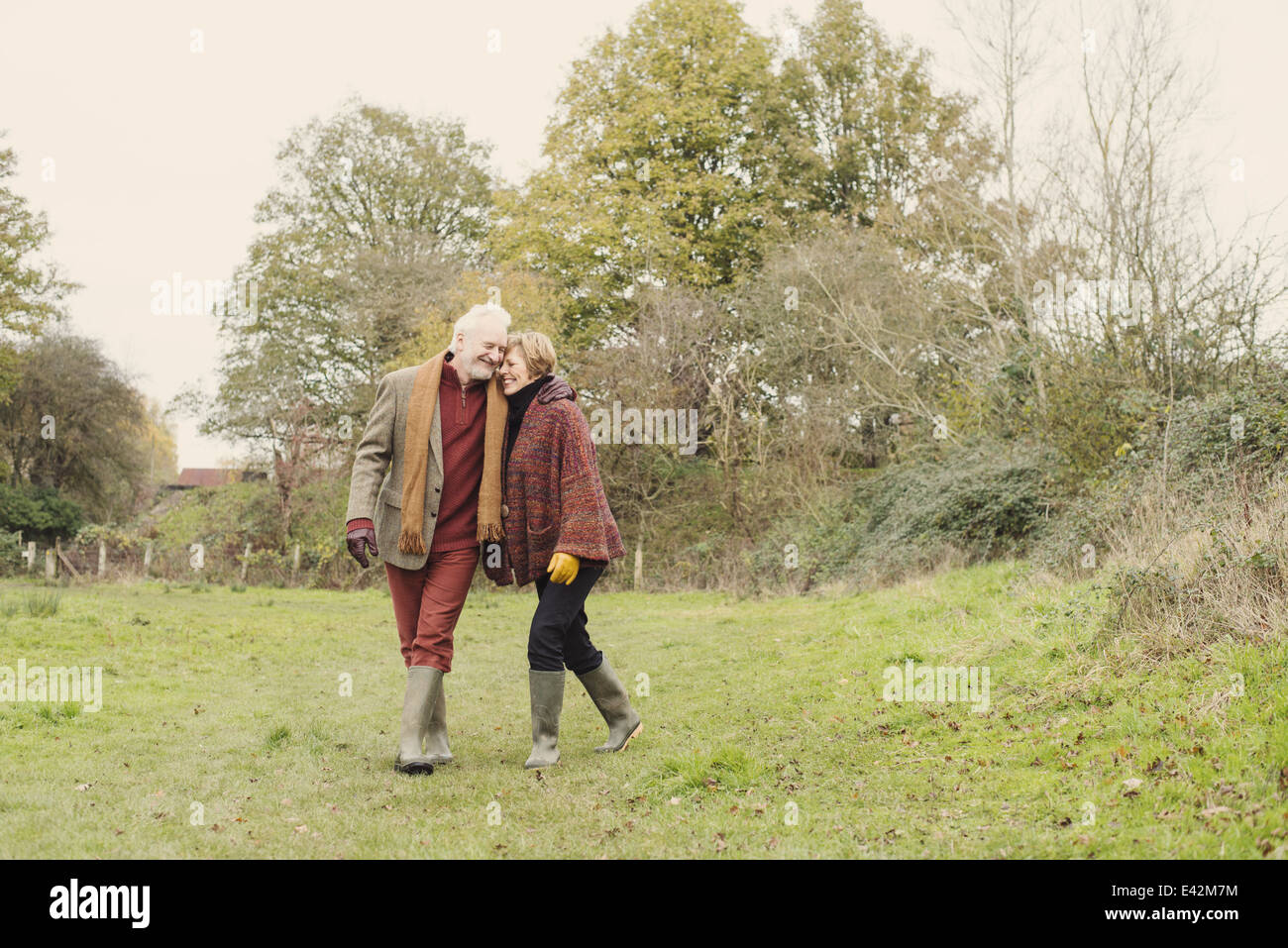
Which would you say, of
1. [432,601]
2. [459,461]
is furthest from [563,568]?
[459,461]

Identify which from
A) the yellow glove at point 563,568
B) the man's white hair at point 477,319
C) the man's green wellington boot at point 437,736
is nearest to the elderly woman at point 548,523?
the yellow glove at point 563,568

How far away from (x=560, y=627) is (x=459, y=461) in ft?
3.37

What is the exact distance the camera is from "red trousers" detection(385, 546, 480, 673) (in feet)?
17.1

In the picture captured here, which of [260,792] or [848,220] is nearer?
[260,792]

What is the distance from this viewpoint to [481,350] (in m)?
→ 5.31

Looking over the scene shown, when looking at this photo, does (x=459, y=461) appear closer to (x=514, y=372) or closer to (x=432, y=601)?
(x=514, y=372)

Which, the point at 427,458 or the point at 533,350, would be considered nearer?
the point at 427,458

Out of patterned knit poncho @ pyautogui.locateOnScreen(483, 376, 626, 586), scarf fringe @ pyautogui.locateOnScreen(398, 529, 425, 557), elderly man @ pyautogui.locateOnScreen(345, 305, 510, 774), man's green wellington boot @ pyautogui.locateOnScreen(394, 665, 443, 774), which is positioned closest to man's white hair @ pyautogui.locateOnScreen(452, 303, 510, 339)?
elderly man @ pyautogui.locateOnScreen(345, 305, 510, 774)

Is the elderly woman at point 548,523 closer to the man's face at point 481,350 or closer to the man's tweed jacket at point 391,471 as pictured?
the man's face at point 481,350

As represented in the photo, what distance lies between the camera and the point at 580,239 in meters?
25.5

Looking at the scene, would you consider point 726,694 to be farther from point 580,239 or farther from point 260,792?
point 580,239

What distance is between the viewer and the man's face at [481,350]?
5.31 metres
